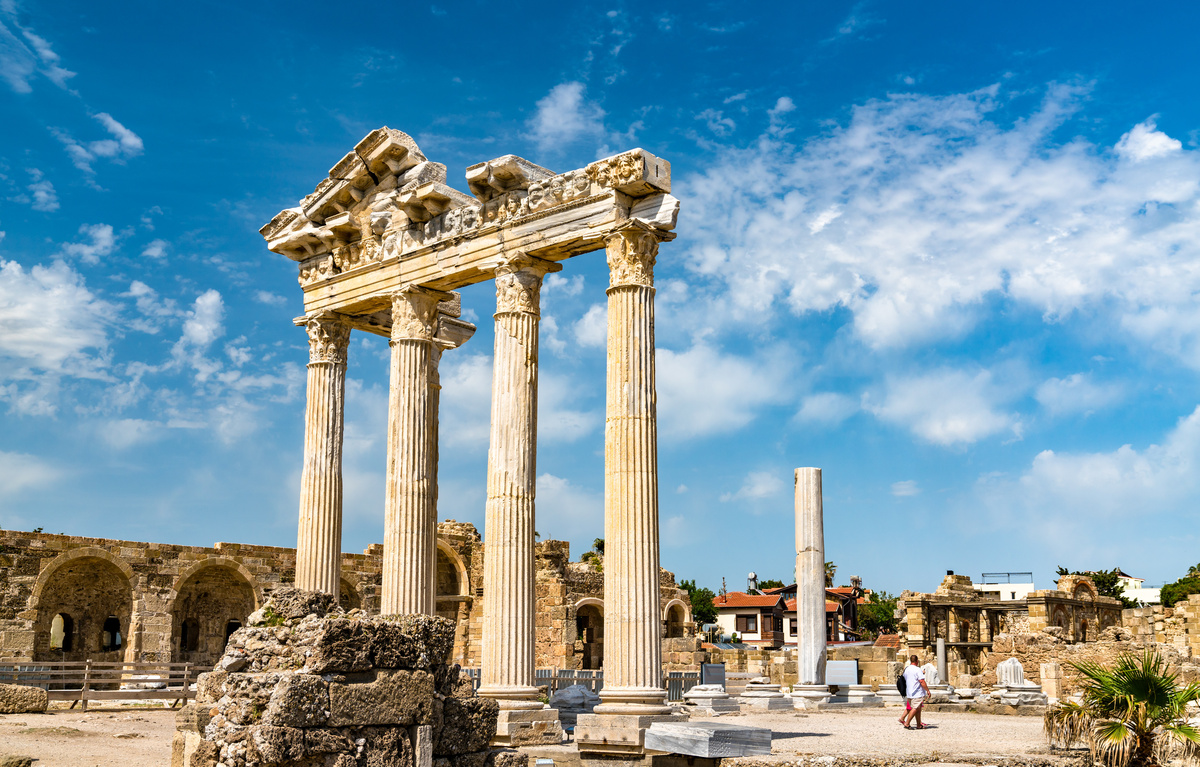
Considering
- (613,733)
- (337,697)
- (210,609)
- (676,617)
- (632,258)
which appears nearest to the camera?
(337,697)

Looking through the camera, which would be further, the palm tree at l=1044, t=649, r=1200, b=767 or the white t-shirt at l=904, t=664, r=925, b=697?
the white t-shirt at l=904, t=664, r=925, b=697

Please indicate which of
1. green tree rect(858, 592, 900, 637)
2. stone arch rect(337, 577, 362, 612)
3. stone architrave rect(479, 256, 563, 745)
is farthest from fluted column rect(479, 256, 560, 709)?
green tree rect(858, 592, 900, 637)

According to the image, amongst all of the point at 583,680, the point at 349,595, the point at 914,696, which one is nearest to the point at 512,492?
the point at 914,696

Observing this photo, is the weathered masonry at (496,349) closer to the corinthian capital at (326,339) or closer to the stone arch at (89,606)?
the corinthian capital at (326,339)

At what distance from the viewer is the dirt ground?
13398 mm

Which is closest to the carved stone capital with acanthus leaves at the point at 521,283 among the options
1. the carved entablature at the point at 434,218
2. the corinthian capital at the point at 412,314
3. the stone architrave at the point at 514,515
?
the stone architrave at the point at 514,515

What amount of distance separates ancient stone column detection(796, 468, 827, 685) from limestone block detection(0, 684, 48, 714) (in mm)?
14014

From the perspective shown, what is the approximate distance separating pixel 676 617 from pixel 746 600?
129ft

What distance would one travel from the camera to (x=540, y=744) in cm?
1488

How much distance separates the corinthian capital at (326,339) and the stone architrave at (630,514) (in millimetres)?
6807

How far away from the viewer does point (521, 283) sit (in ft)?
54.2

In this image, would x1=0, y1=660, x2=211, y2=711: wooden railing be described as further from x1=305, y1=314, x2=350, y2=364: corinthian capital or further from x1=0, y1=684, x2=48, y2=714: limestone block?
x1=305, y1=314, x2=350, y2=364: corinthian capital

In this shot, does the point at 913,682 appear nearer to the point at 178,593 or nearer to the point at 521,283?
the point at 521,283

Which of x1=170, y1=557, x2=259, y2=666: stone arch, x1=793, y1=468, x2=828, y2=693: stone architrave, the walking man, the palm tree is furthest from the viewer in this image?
x1=170, y1=557, x2=259, y2=666: stone arch
